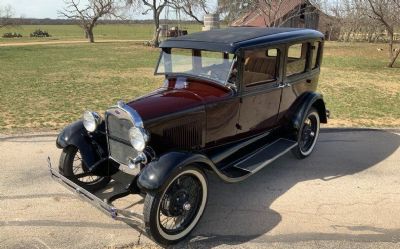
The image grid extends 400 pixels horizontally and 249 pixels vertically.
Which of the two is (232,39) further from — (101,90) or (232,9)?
(232,9)

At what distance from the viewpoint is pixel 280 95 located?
515 cm

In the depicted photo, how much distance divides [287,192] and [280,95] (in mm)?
1377

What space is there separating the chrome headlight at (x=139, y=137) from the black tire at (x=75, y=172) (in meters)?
1.04

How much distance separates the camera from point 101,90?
11016 millimetres

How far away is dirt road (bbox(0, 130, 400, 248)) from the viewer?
3.69m

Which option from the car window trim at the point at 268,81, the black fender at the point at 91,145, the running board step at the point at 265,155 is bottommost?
the running board step at the point at 265,155

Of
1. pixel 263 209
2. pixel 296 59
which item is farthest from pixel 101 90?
pixel 263 209

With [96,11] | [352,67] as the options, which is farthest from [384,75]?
[96,11]

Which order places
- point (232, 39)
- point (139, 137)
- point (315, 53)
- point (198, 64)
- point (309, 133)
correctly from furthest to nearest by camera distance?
point (309, 133), point (315, 53), point (198, 64), point (232, 39), point (139, 137)

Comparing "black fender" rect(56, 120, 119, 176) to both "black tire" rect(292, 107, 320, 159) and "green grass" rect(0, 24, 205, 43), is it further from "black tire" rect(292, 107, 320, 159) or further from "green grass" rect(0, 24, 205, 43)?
"green grass" rect(0, 24, 205, 43)

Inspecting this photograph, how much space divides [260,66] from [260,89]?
14.8 inches

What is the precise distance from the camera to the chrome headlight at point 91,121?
421cm

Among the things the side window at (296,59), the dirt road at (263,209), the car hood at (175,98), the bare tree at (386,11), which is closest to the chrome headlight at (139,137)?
the car hood at (175,98)

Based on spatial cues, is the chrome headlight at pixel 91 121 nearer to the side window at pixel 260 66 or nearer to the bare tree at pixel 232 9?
the side window at pixel 260 66
